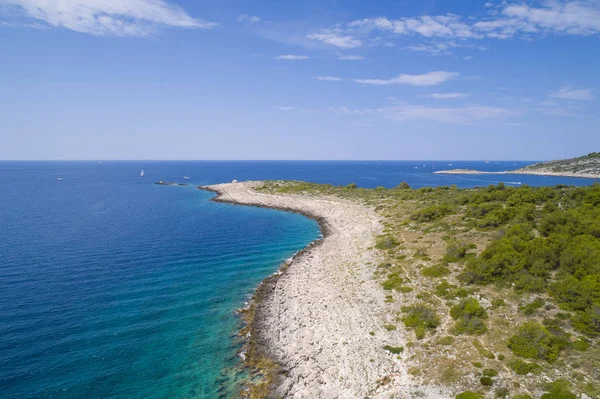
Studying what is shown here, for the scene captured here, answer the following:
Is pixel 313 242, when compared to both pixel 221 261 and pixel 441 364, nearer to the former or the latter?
pixel 221 261

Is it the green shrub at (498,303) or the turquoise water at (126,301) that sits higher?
the green shrub at (498,303)

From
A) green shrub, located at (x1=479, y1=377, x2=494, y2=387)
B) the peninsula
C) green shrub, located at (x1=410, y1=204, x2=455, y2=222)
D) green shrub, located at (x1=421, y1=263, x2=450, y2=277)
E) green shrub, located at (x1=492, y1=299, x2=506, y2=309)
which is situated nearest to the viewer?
green shrub, located at (x1=479, y1=377, x2=494, y2=387)

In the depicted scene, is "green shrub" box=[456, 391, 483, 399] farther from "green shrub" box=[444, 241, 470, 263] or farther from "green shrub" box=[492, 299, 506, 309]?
"green shrub" box=[444, 241, 470, 263]

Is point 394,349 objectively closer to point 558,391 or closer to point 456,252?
point 558,391

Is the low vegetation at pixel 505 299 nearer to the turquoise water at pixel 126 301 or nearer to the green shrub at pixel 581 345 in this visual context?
the green shrub at pixel 581 345

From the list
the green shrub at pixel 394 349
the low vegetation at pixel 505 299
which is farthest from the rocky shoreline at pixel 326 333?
the low vegetation at pixel 505 299

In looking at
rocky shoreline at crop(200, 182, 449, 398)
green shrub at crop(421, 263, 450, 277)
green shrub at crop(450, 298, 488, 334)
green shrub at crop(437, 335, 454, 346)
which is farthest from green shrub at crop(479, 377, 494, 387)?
green shrub at crop(421, 263, 450, 277)
